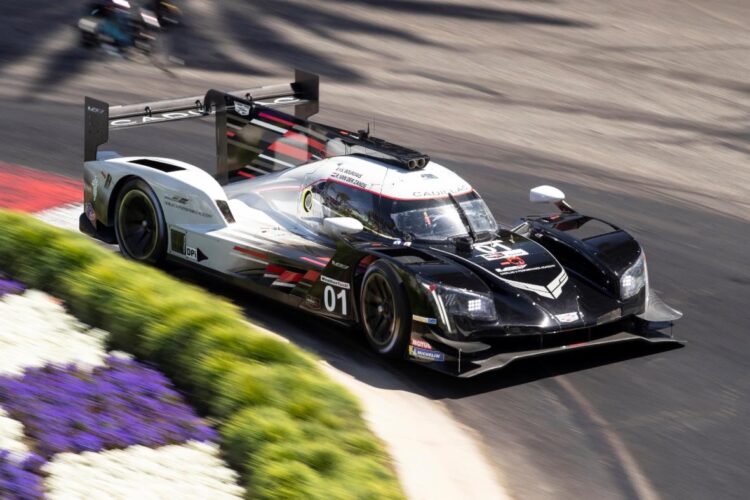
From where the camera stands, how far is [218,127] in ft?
40.1

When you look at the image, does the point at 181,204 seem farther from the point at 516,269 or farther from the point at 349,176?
the point at 516,269

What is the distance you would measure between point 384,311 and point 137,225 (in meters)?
3.34

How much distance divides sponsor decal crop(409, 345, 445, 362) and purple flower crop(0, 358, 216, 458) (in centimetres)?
219

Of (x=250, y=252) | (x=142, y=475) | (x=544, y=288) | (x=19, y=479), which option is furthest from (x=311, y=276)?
(x=19, y=479)

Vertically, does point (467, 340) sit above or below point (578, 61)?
below

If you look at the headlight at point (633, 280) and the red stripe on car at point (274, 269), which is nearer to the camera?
the headlight at point (633, 280)

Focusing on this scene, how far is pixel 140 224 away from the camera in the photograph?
37.8 ft

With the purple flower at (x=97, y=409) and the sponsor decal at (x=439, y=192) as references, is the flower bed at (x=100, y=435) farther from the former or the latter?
the sponsor decal at (x=439, y=192)

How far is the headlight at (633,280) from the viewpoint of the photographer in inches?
385

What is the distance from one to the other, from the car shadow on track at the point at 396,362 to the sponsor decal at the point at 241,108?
2.23 m

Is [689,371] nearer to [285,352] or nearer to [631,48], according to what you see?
[285,352]

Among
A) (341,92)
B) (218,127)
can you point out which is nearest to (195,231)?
(218,127)

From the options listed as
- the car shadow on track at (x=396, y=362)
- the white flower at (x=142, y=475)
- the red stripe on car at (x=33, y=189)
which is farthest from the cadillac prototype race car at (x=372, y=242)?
the white flower at (x=142, y=475)

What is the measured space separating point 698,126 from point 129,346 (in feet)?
48.6
